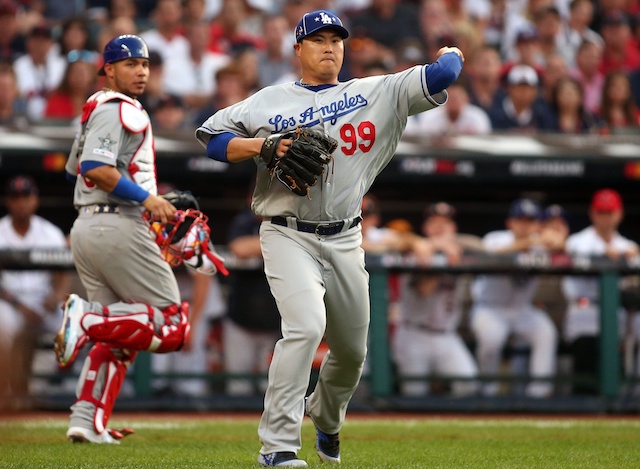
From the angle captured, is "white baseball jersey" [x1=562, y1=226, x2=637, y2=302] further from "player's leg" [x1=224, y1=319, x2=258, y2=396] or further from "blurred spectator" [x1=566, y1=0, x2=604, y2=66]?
"blurred spectator" [x1=566, y1=0, x2=604, y2=66]

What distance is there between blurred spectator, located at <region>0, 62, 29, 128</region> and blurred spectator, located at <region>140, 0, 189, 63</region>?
1520 millimetres

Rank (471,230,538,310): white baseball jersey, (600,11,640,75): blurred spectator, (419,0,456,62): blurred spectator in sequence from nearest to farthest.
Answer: (471,230,538,310): white baseball jersey → (419,0,456,62): blurred spectator → (600,11,640,75): blurred spectator

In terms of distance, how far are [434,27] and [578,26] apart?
1.68m

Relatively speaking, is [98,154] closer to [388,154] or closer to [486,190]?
[388,154]

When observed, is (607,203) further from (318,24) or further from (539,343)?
(318,24)

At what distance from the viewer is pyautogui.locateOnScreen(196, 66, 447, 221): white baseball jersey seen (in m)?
4.45

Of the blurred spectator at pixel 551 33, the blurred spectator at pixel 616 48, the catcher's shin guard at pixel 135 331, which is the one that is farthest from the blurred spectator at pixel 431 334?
the blurred spectator at pixel 616 48

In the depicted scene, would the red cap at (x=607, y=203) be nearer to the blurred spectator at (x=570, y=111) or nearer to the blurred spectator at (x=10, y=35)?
the blurred spectator at (x=570, y=111)

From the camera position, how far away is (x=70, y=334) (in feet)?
16.7

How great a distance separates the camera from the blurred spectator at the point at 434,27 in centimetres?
1114

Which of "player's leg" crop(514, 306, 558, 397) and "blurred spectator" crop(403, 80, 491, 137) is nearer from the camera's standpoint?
"player's leg" crop(514, 306, 558, 397)

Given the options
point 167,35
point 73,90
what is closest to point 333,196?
point 73,90

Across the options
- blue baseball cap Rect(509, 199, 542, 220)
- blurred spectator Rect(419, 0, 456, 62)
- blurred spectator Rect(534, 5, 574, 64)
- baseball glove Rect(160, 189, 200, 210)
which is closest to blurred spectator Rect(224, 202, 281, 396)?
blue baseball cap Rect(509, 199, 542, 220)

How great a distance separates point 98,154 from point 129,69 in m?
0.52
